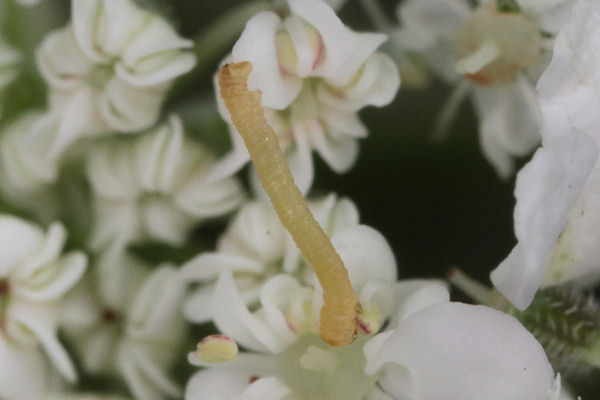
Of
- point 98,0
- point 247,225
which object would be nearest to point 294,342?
point 247,225

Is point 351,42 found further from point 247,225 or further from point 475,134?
point 475,134

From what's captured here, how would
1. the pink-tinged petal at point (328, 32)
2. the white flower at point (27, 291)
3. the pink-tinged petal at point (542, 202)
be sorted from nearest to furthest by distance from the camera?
1. the pink-tinged petal at point (542, 202)
2. the pink-tinged petal at point (328, 32)
3. the white flower at point (27, 291)

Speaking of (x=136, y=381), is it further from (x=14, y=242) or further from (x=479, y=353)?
(x=479, y=353)

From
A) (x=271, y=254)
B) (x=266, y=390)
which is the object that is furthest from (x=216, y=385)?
(x=271, y=254)

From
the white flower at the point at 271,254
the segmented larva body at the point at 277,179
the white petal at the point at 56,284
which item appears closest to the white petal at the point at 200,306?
the white flower at the point at 271,254

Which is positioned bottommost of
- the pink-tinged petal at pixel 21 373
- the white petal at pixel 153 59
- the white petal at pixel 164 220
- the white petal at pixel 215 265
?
the pink-tinged petal at pixel 21 373

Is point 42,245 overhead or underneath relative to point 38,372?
overhead

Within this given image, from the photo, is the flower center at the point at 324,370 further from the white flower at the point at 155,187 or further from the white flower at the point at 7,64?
the white flower at the point at 7,64
